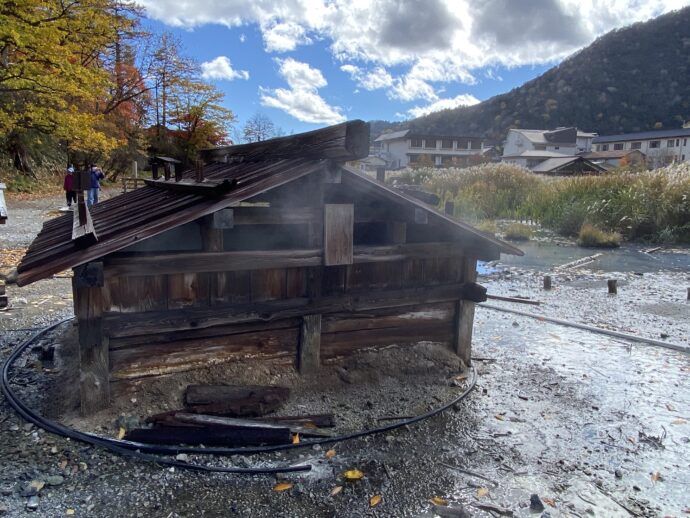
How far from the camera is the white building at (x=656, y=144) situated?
5983 cm

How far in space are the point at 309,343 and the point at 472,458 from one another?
205cm

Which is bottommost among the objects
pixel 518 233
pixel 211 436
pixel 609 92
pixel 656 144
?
pixel 211 436

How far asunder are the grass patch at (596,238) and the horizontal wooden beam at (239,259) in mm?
15351

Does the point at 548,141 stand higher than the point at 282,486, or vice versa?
the point at 548,141

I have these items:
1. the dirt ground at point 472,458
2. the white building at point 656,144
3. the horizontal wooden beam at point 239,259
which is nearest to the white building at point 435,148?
the white building at point 656,144

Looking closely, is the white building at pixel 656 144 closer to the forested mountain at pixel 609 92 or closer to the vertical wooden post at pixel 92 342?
the forested mountain at pixel 609 92

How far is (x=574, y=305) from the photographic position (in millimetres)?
10531

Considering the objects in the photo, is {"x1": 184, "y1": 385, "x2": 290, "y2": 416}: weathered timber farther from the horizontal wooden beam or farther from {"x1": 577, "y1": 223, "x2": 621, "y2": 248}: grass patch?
{"x1": 577, "y1": 223, "x2": 621, "y2": 248}: grass patch

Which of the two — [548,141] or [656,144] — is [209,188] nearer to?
[548,141]

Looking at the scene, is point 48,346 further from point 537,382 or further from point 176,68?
point 176,68

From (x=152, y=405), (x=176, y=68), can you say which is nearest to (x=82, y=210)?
(x=152, y=405)

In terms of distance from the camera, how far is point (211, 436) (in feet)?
14.2

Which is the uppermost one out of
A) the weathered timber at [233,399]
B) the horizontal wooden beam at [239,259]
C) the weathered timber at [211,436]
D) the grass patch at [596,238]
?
the horizontal wooden beam at [239,259]

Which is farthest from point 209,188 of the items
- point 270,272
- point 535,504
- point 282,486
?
point 535,504
